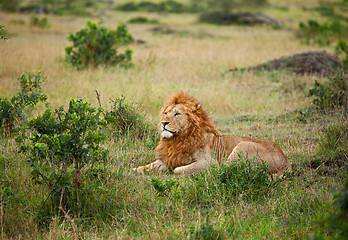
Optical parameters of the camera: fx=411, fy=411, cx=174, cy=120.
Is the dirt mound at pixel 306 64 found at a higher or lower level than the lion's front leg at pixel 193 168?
higher

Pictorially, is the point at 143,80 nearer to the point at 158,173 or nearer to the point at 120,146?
the point at 120,146

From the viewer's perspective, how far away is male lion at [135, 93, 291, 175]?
5875mm

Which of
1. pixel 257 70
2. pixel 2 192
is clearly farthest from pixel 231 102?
pixel 2 192

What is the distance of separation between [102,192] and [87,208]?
238mm

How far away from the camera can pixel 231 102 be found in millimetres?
10164

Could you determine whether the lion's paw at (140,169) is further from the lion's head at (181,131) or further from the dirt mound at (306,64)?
the dirt mound at (306,64)

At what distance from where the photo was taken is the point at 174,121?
235 inches

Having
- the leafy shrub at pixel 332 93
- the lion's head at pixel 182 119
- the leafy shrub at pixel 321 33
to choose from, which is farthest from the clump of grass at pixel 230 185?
the leafy shrub at pixel 321 33

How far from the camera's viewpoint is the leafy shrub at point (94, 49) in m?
14.0

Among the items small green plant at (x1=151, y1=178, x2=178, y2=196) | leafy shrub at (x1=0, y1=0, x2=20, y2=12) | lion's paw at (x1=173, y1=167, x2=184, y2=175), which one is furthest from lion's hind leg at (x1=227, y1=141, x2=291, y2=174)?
leafy shrub at (x1=0, y1=0, x2=20, y2=12)

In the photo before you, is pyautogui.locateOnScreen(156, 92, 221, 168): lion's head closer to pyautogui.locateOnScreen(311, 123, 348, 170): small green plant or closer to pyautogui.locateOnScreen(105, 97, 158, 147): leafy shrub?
pyautogui.locateOnScreen(105, 97, 158, 147): leafy shrub

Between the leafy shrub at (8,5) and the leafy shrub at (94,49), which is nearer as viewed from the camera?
the leafy shrub at (94,49)

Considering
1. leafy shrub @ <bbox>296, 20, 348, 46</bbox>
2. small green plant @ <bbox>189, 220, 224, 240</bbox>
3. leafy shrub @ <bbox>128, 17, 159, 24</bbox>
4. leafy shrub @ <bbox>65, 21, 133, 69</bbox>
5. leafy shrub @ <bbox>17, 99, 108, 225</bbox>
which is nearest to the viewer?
small green plant @ <bbox>189, 220, 224, 240</bbox>

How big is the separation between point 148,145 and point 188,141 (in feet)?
3.78
